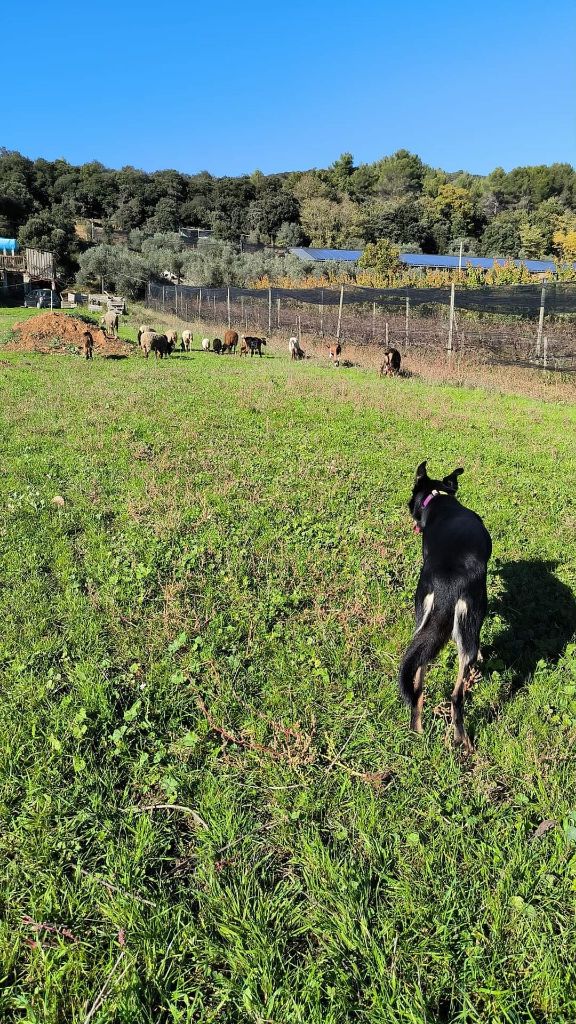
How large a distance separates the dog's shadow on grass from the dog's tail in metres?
0.83

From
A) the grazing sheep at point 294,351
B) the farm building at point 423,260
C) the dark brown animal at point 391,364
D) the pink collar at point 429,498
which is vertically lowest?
the pink collar at point 429,498

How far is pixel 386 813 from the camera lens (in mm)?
2328

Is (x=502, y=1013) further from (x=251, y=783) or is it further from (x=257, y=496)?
(x=257, y=496)

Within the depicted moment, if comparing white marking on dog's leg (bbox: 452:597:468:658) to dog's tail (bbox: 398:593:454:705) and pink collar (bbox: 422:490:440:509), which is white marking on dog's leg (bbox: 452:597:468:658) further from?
pink collar (bbox: 422:490:440:509)

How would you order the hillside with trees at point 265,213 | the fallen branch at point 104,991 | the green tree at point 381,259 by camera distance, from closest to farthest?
the fallen branch at point 104,991 → the green tree at point 381,259 → the hillside with trees at point 265,213

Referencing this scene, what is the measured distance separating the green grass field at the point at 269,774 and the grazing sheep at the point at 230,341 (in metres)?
17.0

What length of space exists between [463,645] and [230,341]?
20.9 metres

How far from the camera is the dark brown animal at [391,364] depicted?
629 inches

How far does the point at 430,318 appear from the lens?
69.7 feet

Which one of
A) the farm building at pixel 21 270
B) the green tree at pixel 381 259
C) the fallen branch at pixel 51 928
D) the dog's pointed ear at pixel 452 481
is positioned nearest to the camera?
the fallen branch at pixel 51 928

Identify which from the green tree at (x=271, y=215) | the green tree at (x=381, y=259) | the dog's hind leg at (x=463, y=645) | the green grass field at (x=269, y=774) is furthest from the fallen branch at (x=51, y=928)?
the green tree at (x=271, y=215)

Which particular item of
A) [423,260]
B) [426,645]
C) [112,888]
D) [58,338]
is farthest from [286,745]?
[423,260]

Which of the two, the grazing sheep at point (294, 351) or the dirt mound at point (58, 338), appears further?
the grazing sheep at point (294, 351)

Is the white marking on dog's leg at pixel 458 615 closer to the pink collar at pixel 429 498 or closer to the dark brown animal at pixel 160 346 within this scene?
the pink collar at pixel 429 498
